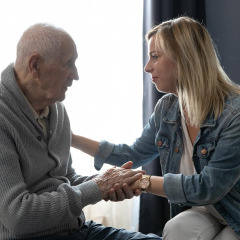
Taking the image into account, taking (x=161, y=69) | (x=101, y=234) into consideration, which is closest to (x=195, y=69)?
(x=161, y=69)

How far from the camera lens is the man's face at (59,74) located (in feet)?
4.75

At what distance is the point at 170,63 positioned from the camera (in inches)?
69.3

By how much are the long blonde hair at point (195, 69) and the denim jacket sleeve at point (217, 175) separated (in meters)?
0.09

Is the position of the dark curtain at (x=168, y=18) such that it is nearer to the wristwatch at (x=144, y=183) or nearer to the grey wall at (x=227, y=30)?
the grey wall at (x=227, y=30)

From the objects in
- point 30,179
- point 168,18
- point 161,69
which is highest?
point 168,18

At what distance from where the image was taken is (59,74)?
1472 mm

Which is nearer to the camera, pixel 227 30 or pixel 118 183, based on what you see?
pixel 118 183

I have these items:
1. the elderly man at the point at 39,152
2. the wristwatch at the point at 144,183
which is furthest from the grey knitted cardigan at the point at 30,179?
the wristwatch at the point at 144,183

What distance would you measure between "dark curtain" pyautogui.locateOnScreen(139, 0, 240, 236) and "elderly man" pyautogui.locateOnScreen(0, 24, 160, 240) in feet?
3.65

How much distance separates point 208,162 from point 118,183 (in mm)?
388

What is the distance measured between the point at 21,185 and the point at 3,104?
0.96 feet

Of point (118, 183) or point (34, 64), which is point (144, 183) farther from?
point (34, 64)

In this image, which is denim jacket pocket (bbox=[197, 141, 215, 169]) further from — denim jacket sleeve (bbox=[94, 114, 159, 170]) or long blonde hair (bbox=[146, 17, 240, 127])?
denim jacket sleeve (bbox=[94, 114, 159, 170])

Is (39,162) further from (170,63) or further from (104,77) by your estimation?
(104,77)
